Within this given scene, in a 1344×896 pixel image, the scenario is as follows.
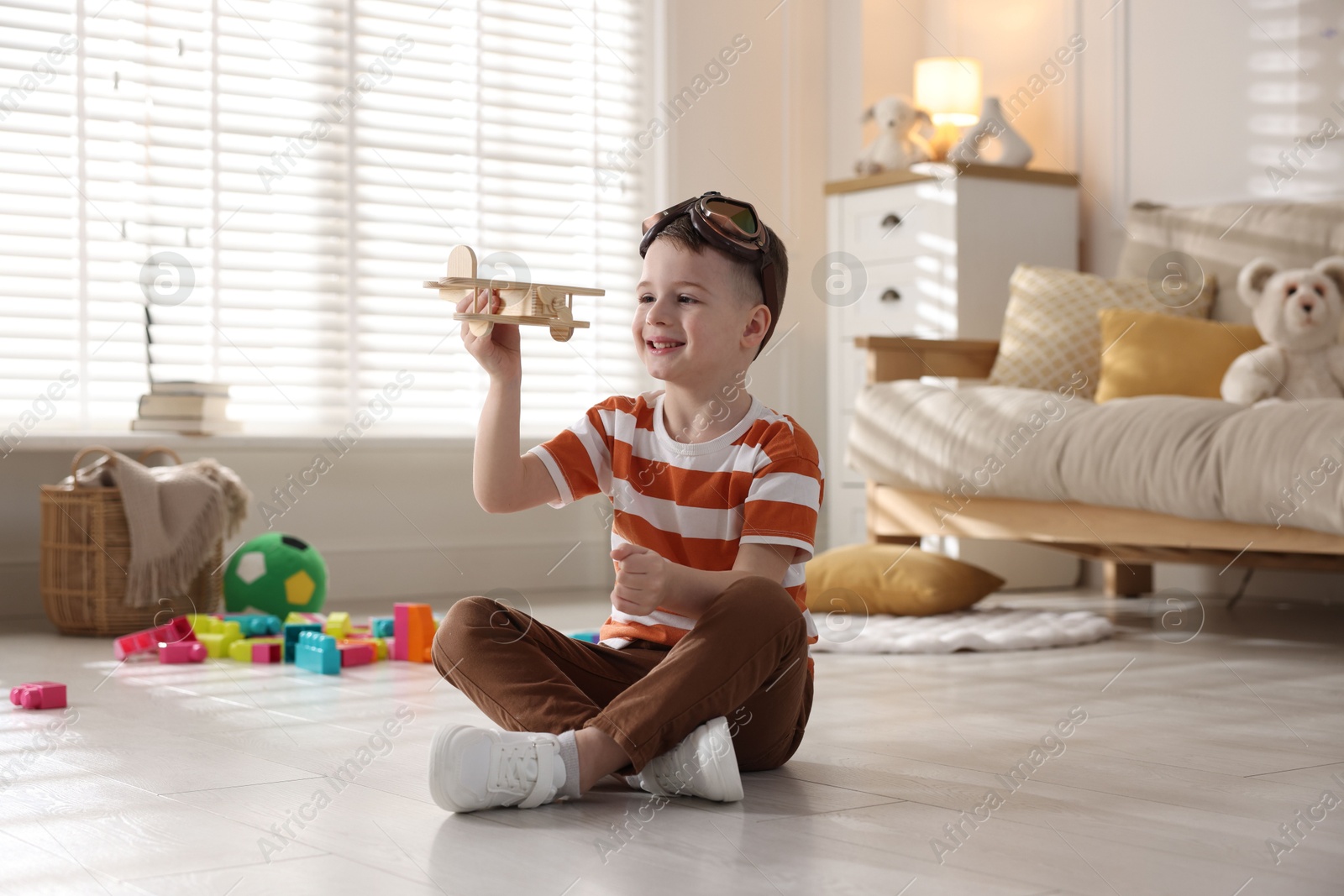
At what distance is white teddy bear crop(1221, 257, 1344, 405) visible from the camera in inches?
101

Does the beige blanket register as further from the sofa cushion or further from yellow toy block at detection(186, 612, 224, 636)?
the sofa cushion

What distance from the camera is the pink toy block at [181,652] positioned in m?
2.14

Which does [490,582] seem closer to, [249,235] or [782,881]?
[249,235]

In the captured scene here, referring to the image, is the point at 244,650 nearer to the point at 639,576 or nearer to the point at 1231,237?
the point at 639,576

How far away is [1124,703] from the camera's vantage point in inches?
68.5

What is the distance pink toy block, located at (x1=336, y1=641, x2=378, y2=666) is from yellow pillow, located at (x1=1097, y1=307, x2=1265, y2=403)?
1.59 meters

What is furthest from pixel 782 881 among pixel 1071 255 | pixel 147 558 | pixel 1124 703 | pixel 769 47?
pixel 769 47

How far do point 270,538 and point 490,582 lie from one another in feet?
2.72

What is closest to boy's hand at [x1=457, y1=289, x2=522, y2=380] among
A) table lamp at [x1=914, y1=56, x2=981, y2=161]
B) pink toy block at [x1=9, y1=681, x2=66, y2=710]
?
pink toy block at [x1=9, y1=681, x2=66, y2=710]

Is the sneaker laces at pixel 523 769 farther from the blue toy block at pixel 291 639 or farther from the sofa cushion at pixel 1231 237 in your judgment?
the sofa cushion at pixel 1231 237

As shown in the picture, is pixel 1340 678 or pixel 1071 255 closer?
pixel 1340 678

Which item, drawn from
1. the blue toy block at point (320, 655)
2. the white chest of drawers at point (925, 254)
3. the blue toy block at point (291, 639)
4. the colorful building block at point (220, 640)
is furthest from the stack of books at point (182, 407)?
the white chest of drawers at point (925, 254)

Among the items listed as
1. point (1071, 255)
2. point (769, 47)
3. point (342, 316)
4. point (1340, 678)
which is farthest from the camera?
point (769, 47)

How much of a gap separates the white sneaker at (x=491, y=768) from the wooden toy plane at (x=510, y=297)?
34 centimetres
